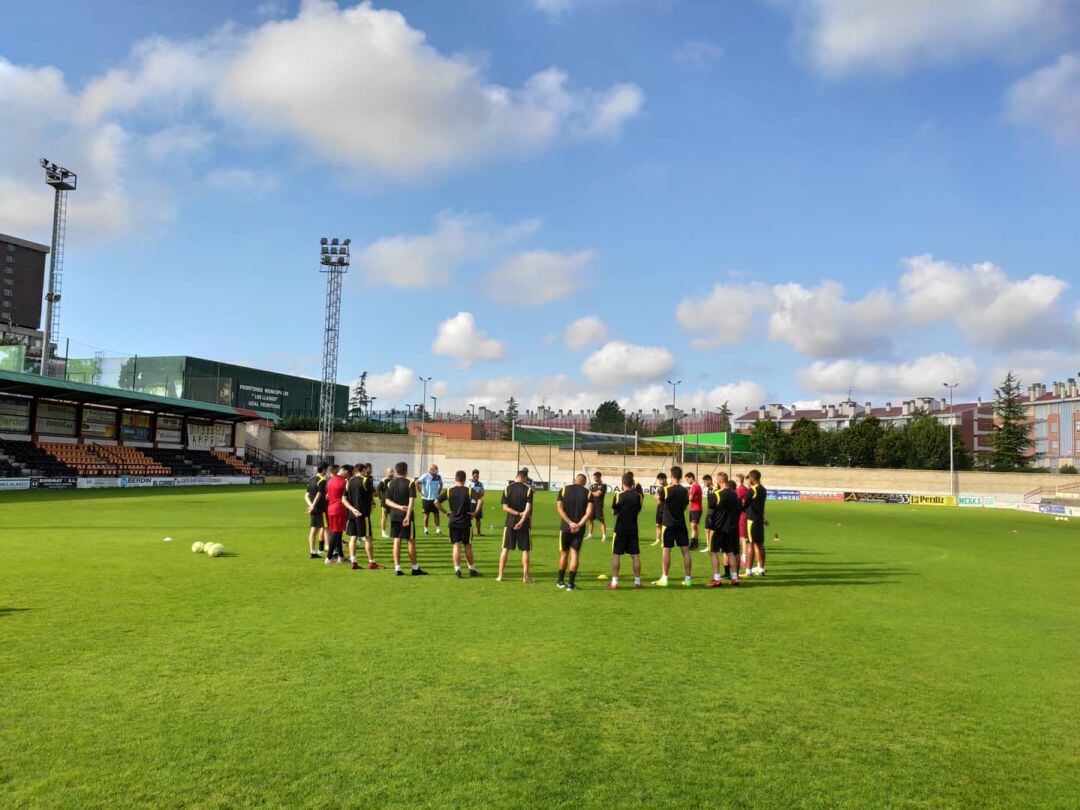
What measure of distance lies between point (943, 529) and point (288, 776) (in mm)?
27984

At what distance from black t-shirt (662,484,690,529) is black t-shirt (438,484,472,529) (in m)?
3.35

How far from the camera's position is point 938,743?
5254mm

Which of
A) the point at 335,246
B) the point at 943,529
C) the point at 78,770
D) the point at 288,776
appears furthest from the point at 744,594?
the point at 335,246

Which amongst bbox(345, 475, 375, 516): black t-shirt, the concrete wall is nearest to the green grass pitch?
bbox(345, 475, 375, 516): black t-shirt

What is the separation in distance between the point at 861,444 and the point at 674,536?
67494 mm

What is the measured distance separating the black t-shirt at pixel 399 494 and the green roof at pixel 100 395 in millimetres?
33784

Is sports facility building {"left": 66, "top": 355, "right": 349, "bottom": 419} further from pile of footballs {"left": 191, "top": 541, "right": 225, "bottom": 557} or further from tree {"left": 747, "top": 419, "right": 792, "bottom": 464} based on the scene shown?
tree {"left": 747, "top": 419, "right": 792, "bottom": 464}

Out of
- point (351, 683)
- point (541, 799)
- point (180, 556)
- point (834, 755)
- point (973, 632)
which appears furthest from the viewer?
point (180, 556)

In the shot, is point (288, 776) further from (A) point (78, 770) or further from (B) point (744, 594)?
(B) point (744, 594)

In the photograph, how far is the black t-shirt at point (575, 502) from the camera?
11.0 m

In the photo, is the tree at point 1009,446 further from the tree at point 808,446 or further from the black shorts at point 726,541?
the black shorts at point 726,541

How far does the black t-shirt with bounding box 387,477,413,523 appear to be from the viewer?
11.6 m

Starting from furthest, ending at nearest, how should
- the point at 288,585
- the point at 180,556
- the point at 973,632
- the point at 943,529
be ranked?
the point at 943,529
the point at 180,556
the point at 288,585
the point at 973,632

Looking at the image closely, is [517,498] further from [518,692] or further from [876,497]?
[876,497]
